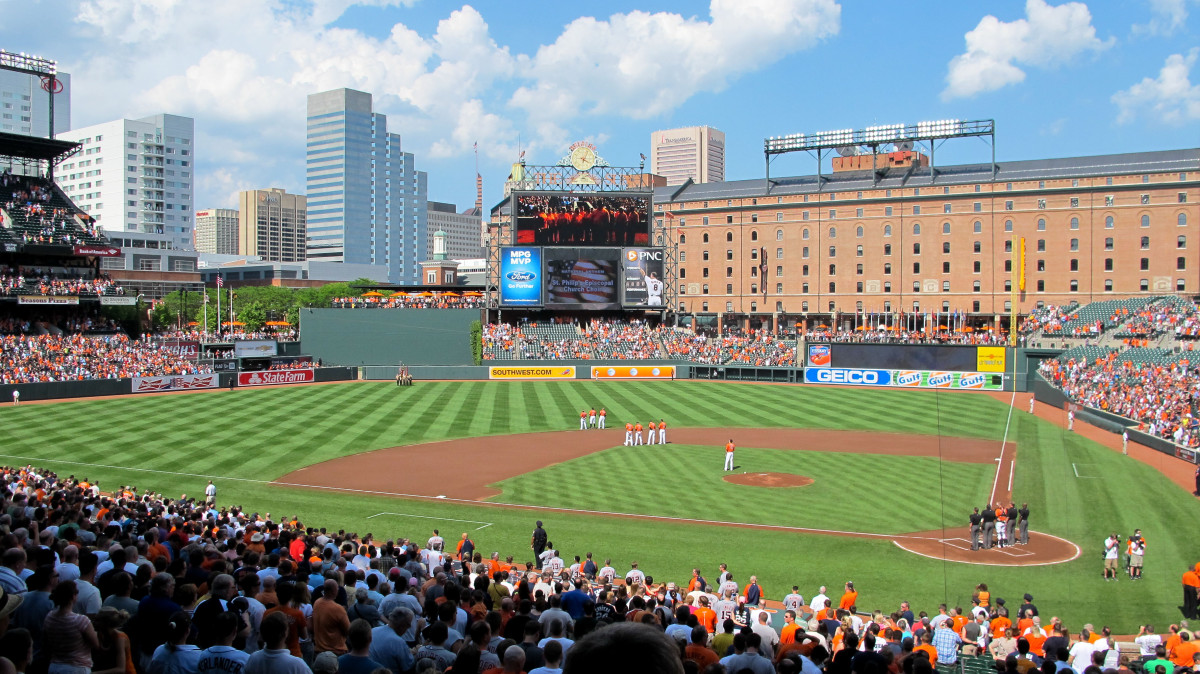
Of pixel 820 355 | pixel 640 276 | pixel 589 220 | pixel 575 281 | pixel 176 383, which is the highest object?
pixel 589 220

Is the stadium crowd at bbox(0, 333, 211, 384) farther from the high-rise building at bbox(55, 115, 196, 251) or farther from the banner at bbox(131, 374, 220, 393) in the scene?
the high-rise building at bbox(55, 115, 196, 251)

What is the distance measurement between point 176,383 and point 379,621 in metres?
53.4

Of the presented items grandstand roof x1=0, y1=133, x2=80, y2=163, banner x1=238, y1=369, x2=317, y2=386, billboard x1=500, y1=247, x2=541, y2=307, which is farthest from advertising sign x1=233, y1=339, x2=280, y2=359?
grandstand roof x1=0, y1=133, x2=80, y2=163

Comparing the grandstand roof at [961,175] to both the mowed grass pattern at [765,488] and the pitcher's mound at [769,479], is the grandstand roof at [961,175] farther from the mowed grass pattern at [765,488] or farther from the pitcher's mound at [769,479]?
the pitcher's mound at [769,479]

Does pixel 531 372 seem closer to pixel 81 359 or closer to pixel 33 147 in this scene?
pixel 81 359

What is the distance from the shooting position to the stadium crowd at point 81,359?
2032 inches

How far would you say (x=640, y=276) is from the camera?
72.1 metres

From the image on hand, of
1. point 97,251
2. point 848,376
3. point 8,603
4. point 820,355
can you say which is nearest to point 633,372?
point 820,355

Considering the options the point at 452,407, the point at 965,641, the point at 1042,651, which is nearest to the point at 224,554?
the point at 965,641

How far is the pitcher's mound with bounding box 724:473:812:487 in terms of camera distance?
2962 cm

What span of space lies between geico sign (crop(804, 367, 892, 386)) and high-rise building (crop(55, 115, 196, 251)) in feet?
394

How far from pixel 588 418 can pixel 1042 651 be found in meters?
32.1

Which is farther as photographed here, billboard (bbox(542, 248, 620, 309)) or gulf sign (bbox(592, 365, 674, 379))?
billboard (bbox(542, 248, 620, 309))

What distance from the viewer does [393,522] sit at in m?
24.8
